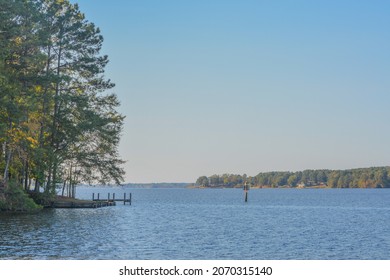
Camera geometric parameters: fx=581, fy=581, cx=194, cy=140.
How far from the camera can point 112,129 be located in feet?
232

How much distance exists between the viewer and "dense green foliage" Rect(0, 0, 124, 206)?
49.6 m

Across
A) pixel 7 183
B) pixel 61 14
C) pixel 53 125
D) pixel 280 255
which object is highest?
pixel 61 14

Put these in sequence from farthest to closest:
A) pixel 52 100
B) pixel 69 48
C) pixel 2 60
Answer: pixel 69 48 → pixel 52 100 → pixel 2 60

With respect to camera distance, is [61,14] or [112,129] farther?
[112,129]

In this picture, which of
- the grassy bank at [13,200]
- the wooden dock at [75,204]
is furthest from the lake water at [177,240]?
the wooden dock at [75,204]

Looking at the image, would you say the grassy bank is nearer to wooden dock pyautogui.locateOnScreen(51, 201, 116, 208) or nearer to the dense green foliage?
the dense green foliage

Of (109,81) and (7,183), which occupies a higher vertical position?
(109,81)

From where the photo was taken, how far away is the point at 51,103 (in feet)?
203

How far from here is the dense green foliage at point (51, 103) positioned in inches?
1954

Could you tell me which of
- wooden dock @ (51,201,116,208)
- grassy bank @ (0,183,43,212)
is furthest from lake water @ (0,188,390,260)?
wooden dock @ (51,201,116,208)

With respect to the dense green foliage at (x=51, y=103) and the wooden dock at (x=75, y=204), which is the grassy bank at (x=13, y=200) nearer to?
the dense green foliage at (x=51, y=103)

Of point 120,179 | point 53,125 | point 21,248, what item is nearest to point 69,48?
point 53,125
